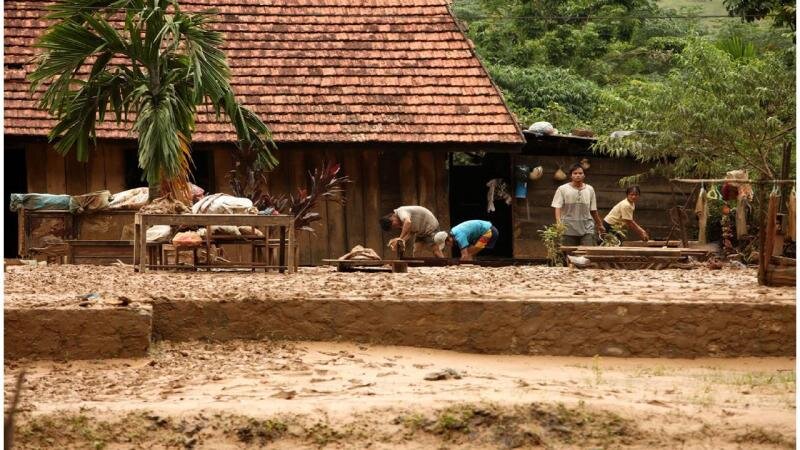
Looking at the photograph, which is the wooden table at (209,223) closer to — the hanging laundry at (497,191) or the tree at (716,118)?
the hanging laundry at (497,191)

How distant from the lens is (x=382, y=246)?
61.7ft

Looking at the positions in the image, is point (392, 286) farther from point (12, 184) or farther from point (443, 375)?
point (12, 184)

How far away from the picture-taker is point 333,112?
18641mm

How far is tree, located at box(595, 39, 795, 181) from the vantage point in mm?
18125

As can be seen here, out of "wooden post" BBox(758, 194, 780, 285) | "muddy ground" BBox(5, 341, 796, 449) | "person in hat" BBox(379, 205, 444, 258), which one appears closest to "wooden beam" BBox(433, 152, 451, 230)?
"person in hat" BBox(379, 205, 444, 258)

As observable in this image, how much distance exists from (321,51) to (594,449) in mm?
13154

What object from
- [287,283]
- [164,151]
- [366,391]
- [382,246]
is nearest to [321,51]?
→ [382,246]

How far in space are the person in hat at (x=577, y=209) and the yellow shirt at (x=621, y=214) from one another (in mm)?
793

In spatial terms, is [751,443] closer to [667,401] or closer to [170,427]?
[667,401]

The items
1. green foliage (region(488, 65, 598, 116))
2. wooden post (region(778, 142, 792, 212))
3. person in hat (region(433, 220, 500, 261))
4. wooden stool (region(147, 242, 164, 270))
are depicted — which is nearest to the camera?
wooden stool (region(147, 242, 164, 270))

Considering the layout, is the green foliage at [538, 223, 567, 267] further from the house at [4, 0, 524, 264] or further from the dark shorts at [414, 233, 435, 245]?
the house at [4, 0, 524, 264]

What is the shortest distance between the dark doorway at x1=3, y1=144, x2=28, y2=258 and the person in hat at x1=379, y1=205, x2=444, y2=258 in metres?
5.15

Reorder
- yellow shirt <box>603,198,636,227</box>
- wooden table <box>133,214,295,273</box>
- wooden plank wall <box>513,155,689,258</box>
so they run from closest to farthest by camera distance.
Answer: wooden table <box>133,214,295,273</box>
yellow shirt <box>603,198,636,227</box>
wooden plank wall <box>513,155,689,258</box>

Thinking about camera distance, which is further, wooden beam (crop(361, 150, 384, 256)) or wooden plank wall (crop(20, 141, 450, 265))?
wooden beam (crop(361, 150, 384, 256))
